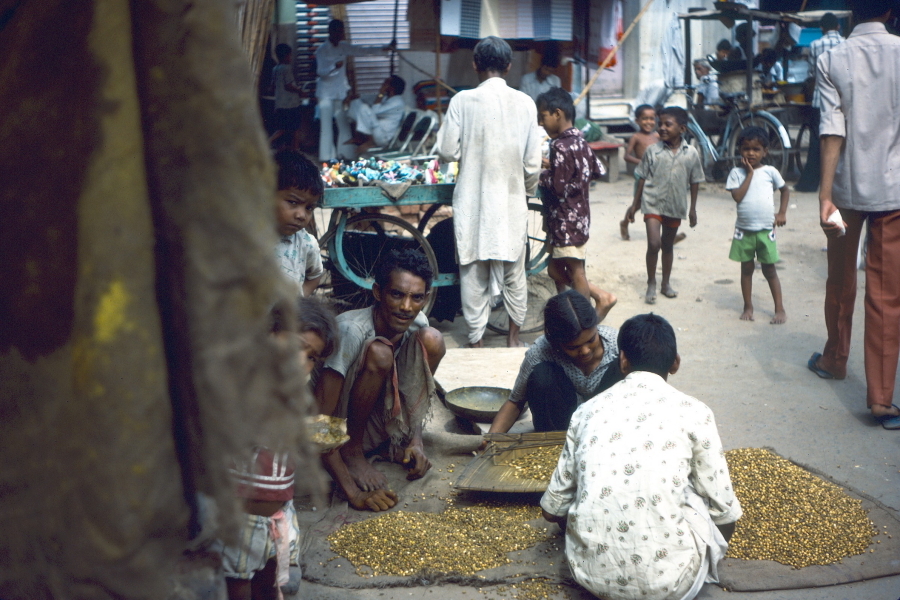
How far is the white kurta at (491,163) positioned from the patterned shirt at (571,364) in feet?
6.11

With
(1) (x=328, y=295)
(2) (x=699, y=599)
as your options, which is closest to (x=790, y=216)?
(1) (x=328, y=295)

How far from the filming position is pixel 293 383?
0.77 metres

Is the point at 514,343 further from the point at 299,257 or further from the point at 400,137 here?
the point at 400,137

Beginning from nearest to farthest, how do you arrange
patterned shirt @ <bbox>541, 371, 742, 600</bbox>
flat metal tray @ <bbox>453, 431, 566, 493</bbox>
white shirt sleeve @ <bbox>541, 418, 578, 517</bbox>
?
patterned shirt @ <bbox>541, 371, 742, 600</bbox> → white shirt sleeve @ <bbox>541, 418, 578, 517</bbox> → flat metal tray @ <bbox>453, 431, 566, 493</bbox>

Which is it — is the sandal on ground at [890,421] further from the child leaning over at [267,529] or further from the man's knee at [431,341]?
the child leaning over at [267,529]

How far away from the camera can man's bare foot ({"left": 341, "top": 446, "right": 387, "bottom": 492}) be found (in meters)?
3.12

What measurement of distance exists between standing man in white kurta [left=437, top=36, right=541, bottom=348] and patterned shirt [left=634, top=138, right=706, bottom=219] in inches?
59.2

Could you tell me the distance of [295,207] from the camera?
3.13m

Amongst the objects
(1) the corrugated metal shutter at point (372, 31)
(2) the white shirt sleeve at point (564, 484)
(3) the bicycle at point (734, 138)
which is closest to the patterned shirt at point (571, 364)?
(2) the white shirt sleeve at point (564, 484)

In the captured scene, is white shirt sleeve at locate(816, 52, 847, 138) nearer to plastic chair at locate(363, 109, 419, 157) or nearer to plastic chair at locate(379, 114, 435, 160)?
plastic chair at locate(379, 114, 435, 160)

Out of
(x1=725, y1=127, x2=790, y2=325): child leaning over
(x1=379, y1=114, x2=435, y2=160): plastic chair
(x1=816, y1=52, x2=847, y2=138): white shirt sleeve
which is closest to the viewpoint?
(x1=816, y1=52, x2=847, y2=138): white shirt sleeve

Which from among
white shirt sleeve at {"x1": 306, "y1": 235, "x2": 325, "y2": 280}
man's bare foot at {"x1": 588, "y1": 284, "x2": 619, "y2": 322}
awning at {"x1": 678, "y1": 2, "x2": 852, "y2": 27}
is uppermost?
awning at {"x1": 678, "y1": 2, "x2": 852, "y2": 27}

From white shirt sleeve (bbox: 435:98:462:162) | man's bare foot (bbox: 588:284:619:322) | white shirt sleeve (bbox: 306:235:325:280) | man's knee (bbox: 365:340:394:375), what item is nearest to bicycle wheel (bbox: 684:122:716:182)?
white shirt sleeve (bbox: 435:98:462:162)

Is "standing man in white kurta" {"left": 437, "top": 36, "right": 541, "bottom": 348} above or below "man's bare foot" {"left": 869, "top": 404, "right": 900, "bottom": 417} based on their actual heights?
above
